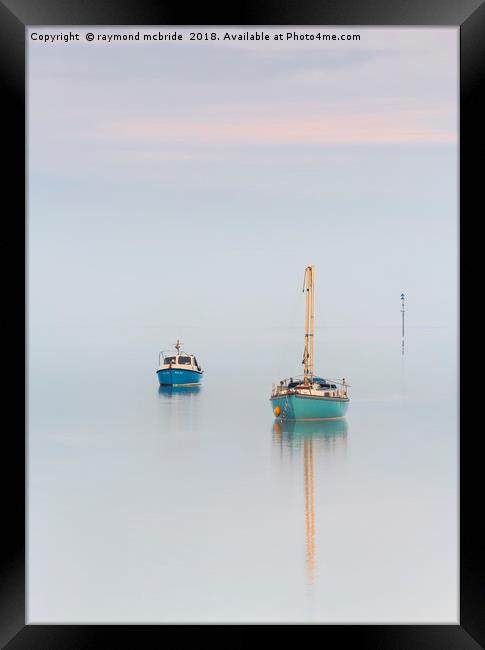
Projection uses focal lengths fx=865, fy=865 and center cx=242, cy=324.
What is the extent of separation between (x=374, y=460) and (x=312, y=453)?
31.1 inches

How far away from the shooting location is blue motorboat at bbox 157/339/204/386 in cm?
1725

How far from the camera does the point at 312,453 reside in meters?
10.2

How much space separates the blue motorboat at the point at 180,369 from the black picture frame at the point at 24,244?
1428cm

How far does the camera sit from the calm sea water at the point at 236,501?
4105 mm

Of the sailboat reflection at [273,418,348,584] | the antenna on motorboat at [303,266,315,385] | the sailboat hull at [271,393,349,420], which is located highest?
the antenna on motorboat at [303,266,315,385]

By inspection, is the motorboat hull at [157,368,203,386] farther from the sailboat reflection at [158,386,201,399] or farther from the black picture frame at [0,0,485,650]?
the black picture frame at [0,0,485,650]

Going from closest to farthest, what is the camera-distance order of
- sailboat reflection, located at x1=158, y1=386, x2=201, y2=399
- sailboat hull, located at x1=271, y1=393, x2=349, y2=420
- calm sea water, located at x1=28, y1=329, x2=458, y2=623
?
1. calm sea water, located at x1=28, y1=329, x2=458, y2=623
2. sailboat hull, located at x1=271, y1=393, x2=349, y2=420
3. sailboat reflection, located at x1=158, y1=386, x2=201, y2=399

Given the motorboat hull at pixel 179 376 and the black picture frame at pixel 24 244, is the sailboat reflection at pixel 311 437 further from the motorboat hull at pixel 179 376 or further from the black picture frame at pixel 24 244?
the black picture frame at pixel 24 244

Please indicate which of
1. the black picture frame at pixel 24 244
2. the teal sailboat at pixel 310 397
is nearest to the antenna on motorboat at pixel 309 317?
the teal sailboat at pixel 310 397

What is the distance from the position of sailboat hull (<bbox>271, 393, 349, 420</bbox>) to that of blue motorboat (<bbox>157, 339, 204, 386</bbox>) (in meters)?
5.89

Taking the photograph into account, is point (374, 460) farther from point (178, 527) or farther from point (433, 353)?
point (433, 353)

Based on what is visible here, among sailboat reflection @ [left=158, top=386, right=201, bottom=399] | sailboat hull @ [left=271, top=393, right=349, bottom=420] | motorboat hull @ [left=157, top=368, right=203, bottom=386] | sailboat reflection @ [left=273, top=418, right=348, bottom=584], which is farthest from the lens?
motorboat hull @ [left=157, top=368, right=203, bottom=386]

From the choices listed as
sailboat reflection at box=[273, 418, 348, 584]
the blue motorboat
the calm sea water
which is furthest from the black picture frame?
the blue motorboat

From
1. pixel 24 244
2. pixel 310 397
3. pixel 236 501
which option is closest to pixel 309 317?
pixel 310 397
